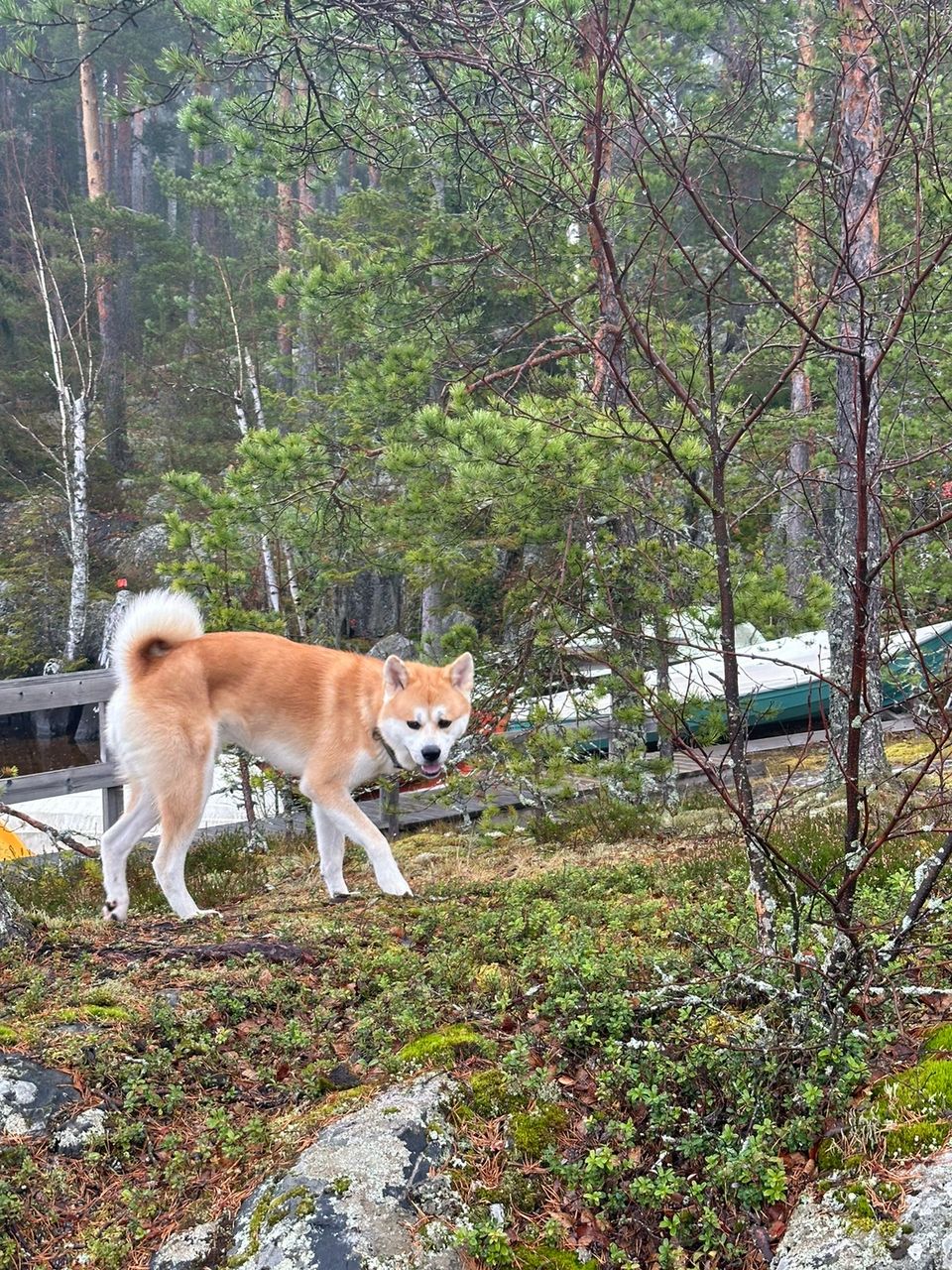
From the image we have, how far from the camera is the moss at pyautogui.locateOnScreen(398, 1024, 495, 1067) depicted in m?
3.13

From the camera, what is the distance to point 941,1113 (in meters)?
2.50

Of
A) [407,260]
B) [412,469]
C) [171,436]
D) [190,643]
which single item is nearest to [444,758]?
[190,643]

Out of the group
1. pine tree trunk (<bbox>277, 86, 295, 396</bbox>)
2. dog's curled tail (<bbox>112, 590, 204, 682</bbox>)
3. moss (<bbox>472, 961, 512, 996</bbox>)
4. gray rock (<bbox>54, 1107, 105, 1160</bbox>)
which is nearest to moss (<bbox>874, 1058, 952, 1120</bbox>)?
moss (<bbox>472, 961, 512, 996</bbox>)

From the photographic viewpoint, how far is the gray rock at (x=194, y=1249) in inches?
97.0

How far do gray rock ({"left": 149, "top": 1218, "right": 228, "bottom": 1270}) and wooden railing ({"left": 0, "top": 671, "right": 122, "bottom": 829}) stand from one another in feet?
17.0

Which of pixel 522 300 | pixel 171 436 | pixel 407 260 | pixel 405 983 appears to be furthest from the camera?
pixel 171 436

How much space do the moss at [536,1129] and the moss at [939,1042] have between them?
109cm

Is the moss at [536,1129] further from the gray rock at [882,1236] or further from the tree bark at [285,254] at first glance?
the tree bark at [285,254]

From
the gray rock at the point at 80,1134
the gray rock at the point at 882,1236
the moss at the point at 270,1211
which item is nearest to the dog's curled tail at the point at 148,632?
the gray rock at the point at 80,1134

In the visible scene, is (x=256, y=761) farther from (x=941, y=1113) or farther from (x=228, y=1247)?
(x=941, y=1113)

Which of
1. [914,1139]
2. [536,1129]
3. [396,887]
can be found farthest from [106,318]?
[914,1139]

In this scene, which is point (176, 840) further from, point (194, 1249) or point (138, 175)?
point (138, 175)

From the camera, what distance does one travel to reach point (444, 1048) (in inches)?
126

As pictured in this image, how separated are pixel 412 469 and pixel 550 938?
3784 millimetres
